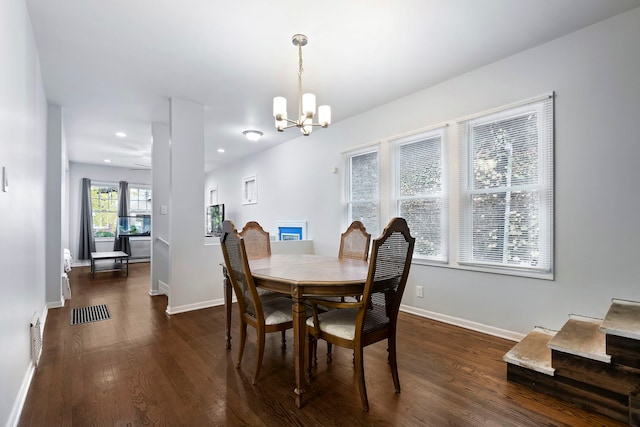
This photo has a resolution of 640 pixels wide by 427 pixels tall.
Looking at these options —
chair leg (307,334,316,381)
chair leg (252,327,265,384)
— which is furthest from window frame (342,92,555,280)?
chair leg (252,327,265,384)

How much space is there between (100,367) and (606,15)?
4610 mm

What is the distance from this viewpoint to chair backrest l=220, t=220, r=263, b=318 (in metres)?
1.96

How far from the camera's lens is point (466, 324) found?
9.99 ft

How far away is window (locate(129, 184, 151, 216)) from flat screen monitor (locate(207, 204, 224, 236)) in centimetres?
209

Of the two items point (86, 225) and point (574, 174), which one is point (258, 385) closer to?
point (574, 174)

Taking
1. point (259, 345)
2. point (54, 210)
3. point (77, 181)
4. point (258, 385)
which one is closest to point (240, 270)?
point (259, 345)

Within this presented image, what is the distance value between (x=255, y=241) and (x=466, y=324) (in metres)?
2.31

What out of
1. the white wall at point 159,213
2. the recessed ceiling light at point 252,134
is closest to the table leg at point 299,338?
the white wall at point 159,213

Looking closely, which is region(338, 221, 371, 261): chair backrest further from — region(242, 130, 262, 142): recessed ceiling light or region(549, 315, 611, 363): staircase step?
region(242, 130, 262, 142): recessed ceiling light

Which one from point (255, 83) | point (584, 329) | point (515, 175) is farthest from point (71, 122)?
point (584, 329)

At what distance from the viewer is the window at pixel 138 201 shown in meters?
8.58

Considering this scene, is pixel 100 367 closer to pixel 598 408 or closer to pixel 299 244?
pixel 299 244

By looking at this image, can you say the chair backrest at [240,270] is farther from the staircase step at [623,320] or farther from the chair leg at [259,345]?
the staircase step at [623,320]

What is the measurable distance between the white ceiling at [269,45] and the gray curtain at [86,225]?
4.61 metres
